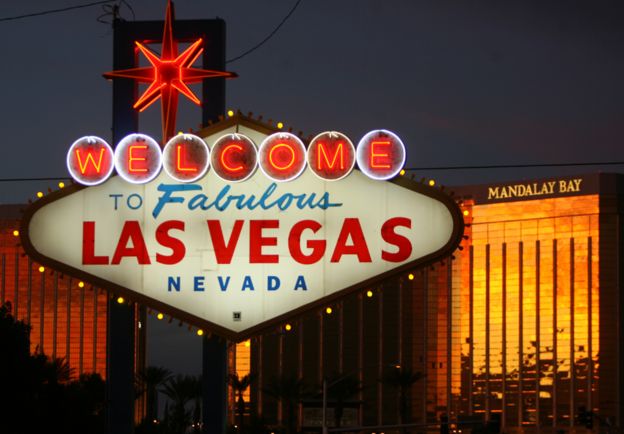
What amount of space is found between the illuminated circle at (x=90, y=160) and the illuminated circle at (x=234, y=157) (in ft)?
7.07

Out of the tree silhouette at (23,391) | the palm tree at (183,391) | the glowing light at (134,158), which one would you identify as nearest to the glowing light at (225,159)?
the glowing light at (134,158)

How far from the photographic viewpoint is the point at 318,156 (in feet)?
105

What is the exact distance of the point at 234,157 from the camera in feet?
105

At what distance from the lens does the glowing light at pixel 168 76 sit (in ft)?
105

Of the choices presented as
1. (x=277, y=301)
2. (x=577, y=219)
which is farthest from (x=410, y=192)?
(x=577, y=219)

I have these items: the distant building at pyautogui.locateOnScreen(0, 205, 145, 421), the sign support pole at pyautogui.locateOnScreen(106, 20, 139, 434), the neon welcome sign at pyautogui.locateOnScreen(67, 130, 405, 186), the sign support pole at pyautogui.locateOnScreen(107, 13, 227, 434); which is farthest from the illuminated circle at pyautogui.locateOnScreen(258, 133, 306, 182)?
the distant building at pyautogui.locateOnScreen(0, 205, 145, 421)

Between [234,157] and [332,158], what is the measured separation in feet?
6.61

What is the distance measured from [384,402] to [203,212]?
13732 cm

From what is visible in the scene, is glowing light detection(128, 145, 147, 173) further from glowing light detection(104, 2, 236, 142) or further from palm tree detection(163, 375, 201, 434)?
palm tree detection(163, 375, 201, 434)

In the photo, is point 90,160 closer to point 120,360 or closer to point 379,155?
point 120,360

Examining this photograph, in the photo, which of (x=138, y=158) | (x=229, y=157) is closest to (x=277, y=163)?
(x=229, y=157)

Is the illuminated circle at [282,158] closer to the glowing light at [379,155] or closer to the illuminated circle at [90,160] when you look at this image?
the glowing light at [379,155]

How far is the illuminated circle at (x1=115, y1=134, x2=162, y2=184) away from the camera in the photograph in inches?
1259

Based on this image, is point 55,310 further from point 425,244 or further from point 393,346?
point 425,244
